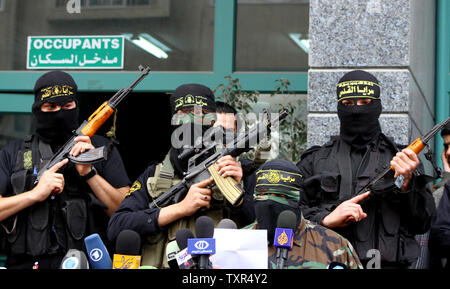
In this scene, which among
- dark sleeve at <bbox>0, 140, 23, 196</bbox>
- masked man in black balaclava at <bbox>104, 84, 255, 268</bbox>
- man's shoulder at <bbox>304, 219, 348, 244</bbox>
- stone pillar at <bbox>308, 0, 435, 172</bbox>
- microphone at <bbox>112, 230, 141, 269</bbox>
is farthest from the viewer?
stone pillar at <bbox>308, 0, 435, 172</bbox>

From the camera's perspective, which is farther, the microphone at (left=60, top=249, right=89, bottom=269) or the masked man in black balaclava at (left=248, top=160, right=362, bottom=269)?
the masked man in black balaclava at (left=248, top=160, right=362, bottom=269)

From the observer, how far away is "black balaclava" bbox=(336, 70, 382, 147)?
405 centimetres

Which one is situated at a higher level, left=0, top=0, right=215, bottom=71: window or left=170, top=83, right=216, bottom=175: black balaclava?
left=0, top=0, right=215, bottom=71: window

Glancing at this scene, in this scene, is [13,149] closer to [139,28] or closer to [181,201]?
[181,201]

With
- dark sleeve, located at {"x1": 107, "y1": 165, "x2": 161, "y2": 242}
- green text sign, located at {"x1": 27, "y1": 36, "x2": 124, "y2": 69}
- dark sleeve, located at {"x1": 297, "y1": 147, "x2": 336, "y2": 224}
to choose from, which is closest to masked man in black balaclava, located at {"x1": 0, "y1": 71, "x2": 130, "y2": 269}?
dark sleeve, located at {"x1": 107, "y1": 165, "x2": 161, "y2": 242}

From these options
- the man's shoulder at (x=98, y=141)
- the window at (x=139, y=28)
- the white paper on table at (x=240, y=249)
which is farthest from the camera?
the window at (x=139, y=28)

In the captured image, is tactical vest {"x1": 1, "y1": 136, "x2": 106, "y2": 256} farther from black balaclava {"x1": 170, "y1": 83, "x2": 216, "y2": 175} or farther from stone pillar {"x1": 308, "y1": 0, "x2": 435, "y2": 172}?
stone pillar {"x1": 308, "y1": 0, "x2": 435, "y2": 172}

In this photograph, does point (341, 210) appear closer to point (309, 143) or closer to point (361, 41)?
point (309, 143)

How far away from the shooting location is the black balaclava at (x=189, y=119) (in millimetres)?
4008

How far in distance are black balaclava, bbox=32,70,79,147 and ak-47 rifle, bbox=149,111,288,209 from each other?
0.95m

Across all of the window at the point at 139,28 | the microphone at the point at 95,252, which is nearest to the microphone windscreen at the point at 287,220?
the microphone at the point at 95,252

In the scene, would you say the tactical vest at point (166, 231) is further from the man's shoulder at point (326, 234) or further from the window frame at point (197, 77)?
the window frame at point (197, 77)

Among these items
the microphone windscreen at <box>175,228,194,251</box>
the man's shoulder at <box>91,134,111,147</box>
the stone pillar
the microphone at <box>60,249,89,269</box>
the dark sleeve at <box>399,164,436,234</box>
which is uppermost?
the stone pillar

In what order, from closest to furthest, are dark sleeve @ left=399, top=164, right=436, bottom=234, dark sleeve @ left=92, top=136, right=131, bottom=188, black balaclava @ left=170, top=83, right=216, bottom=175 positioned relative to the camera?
dark sleeve @ left=399, top=164, right=436, bottom=234, black balaclava @ left=170, top=83, right=216, bottom=175, dark sleeve @ left=92, top=136, right=131, bottom=188
